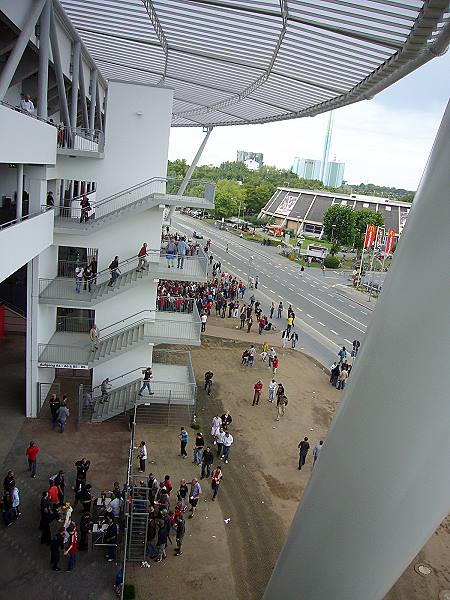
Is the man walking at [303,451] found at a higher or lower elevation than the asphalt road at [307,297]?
higher

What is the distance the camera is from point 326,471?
251 cm

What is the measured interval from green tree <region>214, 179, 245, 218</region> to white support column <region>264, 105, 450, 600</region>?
309ft

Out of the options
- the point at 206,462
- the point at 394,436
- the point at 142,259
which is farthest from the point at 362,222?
the point at 394,436

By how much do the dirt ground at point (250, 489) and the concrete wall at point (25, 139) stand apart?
9.07 meters

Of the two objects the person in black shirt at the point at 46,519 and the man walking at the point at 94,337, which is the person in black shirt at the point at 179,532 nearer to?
the person in black shirt at the point at 46,519

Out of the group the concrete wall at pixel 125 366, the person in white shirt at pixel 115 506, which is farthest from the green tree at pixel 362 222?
the person in white shirt at pixel 115 506

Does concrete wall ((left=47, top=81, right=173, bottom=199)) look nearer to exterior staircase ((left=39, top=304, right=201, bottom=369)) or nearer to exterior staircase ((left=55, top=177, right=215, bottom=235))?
exterior staircase ((left=55, top=177, right=215, bottom=235))

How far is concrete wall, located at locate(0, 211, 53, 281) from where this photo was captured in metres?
11.9

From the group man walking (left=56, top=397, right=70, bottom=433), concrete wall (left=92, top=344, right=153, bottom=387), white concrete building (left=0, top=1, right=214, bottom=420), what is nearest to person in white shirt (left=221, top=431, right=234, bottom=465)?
white concrete building (left=0, top=1, right=214, bottom=420)

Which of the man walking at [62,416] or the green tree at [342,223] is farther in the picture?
the green tree at [342,223]

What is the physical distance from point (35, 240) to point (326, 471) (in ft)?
45.5

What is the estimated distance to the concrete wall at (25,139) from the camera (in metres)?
10.9

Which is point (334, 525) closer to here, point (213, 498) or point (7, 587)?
point (7, 587)

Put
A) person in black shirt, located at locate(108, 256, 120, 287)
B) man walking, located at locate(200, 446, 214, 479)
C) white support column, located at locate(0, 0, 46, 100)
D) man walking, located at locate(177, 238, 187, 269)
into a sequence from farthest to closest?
man walking, located at locate(177, 238, 187, 269)
person in black shirt, located at locate(108, 256, 120, 287)
man walking, located at locate(200, 446, 214, 479)
white support column, located at locate(0, 0, 46, 100)
